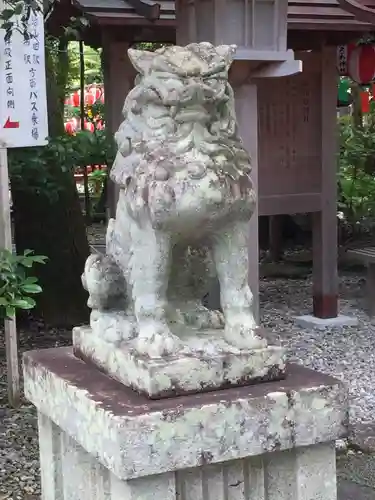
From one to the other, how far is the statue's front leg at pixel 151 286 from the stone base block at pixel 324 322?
144 inches

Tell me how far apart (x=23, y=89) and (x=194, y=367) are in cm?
242

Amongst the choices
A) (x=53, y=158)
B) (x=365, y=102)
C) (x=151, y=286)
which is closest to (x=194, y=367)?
(x=151, y=286)

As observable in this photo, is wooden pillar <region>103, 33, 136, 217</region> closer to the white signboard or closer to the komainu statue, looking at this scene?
the white signboard

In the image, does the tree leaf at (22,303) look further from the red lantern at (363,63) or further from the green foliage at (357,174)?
the green foliage at (357,174)

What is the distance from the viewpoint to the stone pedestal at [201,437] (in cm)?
161

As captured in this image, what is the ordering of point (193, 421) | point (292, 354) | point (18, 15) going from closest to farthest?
point (193, 421)
point (18, 15)
point (292, 354)

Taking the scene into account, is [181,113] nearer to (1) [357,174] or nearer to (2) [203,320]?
(2) [203,320]

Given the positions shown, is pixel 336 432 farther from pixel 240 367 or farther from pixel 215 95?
pixel 215 95

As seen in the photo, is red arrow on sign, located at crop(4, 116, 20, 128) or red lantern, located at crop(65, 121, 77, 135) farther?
red lantern, located at crop(65, 121, 77, 135)

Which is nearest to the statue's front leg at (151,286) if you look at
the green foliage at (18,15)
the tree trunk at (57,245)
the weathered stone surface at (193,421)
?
the weathered stone surface at (193,421)

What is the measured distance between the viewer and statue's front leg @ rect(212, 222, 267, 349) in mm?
1795

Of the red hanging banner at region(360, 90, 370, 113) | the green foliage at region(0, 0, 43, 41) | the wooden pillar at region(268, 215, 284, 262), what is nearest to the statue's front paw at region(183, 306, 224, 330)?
the green foliage at region(0, 0, 43, 41)

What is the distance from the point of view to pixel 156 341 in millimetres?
1742

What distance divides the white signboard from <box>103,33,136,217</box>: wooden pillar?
121 cm
